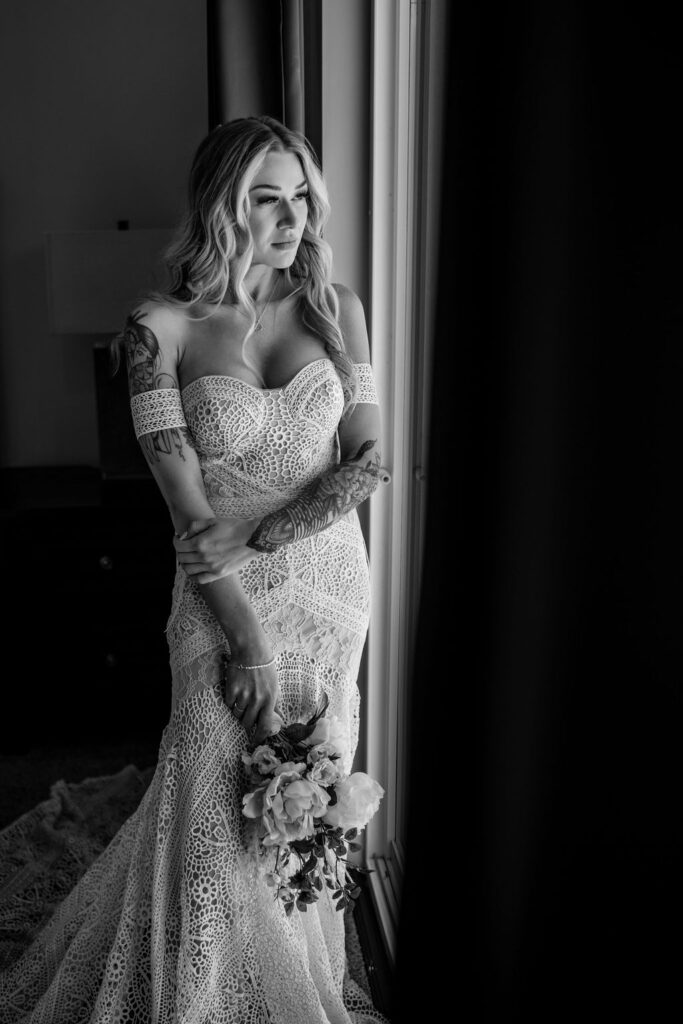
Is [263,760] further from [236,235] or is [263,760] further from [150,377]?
[236,235]

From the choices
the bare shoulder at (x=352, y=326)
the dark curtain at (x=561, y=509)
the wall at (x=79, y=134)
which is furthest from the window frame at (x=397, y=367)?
the wall at (x=79, y=134)

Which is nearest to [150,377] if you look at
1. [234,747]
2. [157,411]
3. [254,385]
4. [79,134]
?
[157,411]

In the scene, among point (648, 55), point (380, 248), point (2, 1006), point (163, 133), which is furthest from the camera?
point (163, 133)

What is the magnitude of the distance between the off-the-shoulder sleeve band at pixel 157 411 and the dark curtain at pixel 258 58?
737 millimetres

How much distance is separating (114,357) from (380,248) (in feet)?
2.35

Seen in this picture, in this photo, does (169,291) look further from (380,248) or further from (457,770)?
(457,770)

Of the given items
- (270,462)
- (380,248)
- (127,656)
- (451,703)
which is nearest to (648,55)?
(451,703)

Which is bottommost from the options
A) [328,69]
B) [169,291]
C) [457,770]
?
[457,770]

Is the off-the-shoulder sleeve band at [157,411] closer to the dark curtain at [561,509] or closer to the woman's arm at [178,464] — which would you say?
the woman's arm at [178,464]

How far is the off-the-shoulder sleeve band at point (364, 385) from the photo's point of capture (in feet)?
5.51

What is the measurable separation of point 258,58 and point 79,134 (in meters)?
1.52

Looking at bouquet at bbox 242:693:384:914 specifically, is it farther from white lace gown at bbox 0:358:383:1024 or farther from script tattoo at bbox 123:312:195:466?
script tattoo at bbox 123:312:195:466

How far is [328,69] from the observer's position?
188cm

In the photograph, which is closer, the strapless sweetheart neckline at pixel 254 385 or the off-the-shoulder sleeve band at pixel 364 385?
the strapless sweetheart neckline at pixel 254 385
